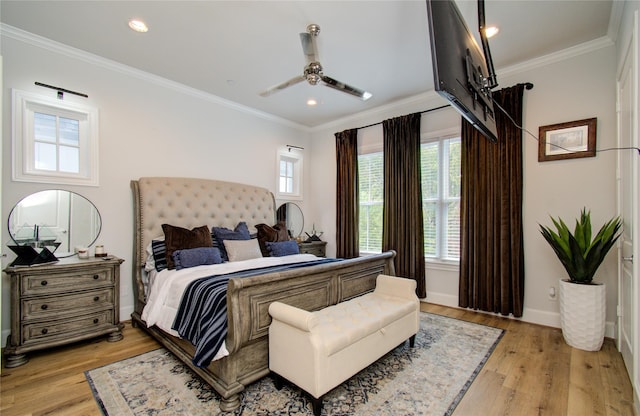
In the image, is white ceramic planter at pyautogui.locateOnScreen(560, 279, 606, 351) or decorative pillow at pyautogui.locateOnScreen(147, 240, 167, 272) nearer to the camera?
white ceramic planter at pyautogui.locateOnScreen(560, 279, 606, 351)

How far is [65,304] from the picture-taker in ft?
8.90

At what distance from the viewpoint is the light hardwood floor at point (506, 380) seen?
6.42 ft

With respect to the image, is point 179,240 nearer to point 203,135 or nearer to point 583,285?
point 203,135

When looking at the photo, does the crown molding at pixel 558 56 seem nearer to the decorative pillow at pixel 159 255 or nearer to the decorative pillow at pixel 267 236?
the decorative pillow at pixel 267 236

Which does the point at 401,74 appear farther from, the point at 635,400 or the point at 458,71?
the point at 635,400

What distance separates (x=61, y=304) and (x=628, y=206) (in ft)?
16.1

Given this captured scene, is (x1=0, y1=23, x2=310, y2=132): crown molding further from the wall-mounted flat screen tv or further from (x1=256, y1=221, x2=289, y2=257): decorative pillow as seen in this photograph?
the wall-mounted flat screen tv

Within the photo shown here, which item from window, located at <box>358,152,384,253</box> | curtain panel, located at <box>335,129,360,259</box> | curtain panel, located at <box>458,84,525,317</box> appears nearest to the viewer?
curtain panel, located at <box>458,84,525,317</box>

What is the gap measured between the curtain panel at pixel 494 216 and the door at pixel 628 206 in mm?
826

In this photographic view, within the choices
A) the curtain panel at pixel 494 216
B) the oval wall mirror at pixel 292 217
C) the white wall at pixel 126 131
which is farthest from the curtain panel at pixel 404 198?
the white wall at pixel 126 131

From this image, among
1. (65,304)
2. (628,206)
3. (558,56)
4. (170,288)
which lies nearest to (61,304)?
(65,304)

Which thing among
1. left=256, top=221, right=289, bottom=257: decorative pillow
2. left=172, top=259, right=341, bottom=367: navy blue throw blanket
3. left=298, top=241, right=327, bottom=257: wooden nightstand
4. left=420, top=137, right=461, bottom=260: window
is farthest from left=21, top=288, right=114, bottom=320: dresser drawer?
left=420, top=137, right=461, bottom=260: window

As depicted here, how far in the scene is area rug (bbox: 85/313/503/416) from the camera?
76.5 inches

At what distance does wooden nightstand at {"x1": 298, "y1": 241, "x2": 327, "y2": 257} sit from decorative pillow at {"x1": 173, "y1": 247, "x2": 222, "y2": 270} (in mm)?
1830
